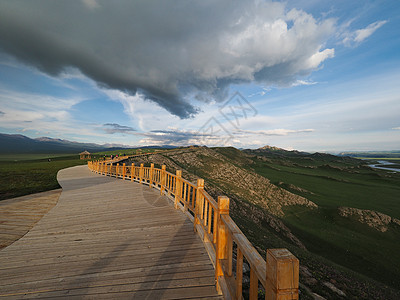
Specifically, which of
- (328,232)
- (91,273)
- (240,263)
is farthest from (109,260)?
(328,232)

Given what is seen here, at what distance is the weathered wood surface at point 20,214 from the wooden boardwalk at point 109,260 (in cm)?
39

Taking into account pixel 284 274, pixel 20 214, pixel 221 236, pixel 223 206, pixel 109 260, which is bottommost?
pixel 20 214

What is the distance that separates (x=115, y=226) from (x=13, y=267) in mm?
2200

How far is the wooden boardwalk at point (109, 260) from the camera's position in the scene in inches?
110

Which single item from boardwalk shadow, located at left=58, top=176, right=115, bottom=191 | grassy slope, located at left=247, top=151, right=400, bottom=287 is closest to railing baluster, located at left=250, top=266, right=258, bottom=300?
boardwalk shadow, located at left=58, top=176, right=115, bottom=191

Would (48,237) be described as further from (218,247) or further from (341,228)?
(341,228)

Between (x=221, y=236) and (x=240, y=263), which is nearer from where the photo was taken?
(x=240, y=263)

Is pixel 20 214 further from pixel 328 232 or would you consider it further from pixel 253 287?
pixel 328 232

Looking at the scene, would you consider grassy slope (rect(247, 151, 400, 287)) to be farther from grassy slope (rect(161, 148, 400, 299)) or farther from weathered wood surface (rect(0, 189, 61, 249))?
weathered wood surface (rect(0, 189, 61, 249))

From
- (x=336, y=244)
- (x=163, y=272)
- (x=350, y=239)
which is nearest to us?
(x=163, y=272)

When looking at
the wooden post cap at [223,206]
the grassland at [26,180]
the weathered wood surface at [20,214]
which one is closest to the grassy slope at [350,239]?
the wooden post cap at [223,206]

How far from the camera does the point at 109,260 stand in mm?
3580

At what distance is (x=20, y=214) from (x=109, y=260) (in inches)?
234

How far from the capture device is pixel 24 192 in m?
9.98
